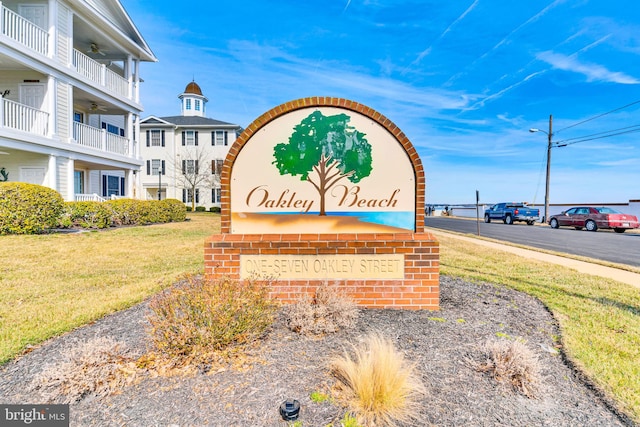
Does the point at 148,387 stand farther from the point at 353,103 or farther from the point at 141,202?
the point at 141,202

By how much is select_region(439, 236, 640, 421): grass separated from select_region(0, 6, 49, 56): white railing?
17844 millimetres

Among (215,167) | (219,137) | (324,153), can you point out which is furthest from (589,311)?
(219,137)

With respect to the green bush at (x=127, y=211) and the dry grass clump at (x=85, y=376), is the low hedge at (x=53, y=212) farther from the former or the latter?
the dry grass clump at (x=85, y=376)

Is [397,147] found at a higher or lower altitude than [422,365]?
higher

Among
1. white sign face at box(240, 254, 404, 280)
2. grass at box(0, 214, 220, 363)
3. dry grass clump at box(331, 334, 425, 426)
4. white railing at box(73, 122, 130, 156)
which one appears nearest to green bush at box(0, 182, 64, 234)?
grass at box(0, 214, 220, 363)

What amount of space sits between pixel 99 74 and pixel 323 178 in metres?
18.7

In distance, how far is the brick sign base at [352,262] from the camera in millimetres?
4555

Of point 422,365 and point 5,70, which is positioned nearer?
point 422,365

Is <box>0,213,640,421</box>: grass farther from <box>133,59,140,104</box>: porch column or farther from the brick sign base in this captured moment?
<box>133,59,140,104</box>: porch column

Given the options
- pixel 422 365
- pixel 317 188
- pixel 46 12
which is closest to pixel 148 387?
pixel 422 365

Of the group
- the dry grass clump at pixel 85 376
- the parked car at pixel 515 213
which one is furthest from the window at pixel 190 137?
the dry grass clump at pixel 85 376

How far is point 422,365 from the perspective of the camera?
296 centimetres

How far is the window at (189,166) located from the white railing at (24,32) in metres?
20.4

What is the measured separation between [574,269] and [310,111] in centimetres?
782
